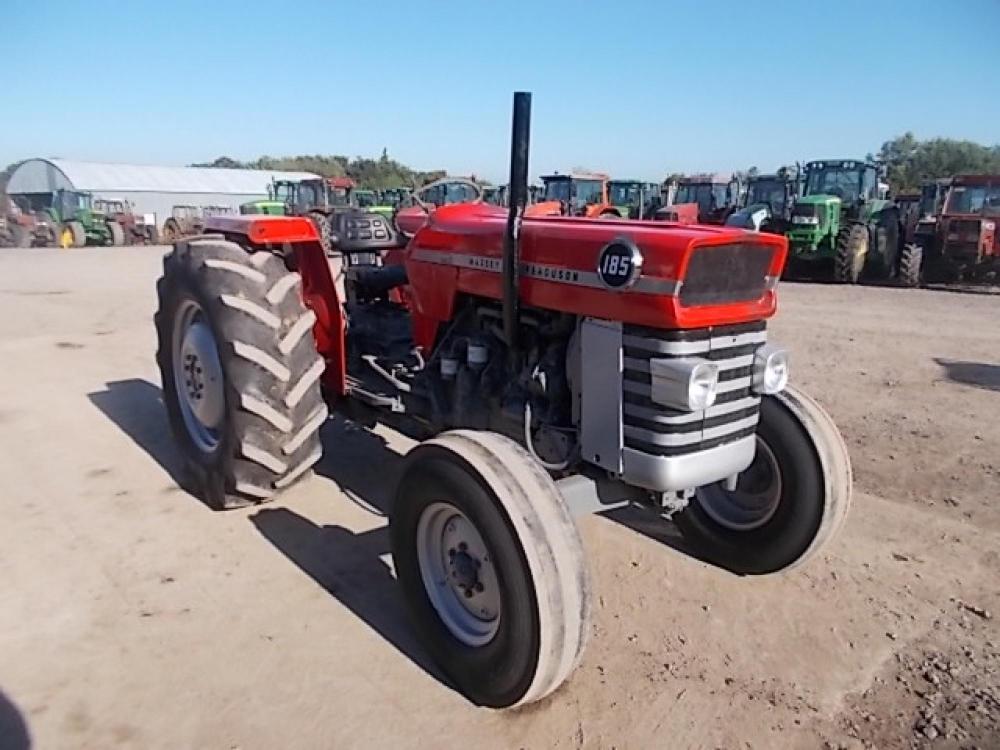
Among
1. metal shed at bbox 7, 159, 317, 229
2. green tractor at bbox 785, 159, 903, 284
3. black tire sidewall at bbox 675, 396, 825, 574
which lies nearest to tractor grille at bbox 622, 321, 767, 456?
black tire sidewall at bbox 675, 396, 825, 574

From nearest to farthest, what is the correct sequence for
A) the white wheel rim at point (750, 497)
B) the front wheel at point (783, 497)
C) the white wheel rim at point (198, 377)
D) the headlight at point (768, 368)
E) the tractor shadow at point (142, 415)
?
the headlight at point (768, 368) < the front wheel at point (783, 497) < the white wheel rim at point (750, 497) < the white wheel rim at point (198, 377) < the tractor shadow at point (142, 415)

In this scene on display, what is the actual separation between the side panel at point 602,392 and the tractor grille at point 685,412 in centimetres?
3

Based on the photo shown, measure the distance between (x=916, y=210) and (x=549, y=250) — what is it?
51.9ft

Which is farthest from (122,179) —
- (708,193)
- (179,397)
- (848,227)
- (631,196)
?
(179,397)

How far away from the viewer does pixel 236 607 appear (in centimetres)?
316

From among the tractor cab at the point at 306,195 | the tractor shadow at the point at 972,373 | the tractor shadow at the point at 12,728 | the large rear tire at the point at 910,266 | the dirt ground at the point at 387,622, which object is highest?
the tractor cab at the point at 306,195

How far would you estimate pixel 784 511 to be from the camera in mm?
3291

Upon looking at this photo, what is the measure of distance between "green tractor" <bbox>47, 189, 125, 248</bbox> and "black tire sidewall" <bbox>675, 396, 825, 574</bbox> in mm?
28095

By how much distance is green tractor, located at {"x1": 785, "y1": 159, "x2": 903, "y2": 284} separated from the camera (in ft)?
47.8

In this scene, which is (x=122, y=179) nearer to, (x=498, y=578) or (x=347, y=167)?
(x=347, y=167)

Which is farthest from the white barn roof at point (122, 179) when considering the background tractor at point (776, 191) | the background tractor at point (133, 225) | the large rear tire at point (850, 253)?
Result: the large rear tire at point (850, 253)

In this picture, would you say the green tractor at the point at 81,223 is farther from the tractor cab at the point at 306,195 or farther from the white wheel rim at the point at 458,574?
the white wheel rim at the point at 458,574

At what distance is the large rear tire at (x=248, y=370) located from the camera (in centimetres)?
367

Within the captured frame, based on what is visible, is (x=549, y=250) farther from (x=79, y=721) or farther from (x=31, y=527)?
(x=31, y=527)
